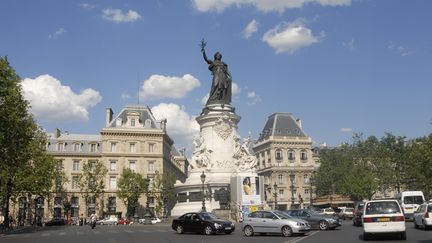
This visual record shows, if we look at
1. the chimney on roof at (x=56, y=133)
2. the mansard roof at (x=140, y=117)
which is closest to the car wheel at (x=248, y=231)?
the mansard roof at (x=140, y=117)

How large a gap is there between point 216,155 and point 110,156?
1903 inches

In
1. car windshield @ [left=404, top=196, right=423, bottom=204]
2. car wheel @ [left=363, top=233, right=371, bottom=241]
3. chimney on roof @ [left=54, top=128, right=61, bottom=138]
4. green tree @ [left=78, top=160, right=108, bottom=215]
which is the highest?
chimney on roof @ [left=54, top=128, right=61, bottom=138]

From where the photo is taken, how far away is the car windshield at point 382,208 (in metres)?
21.2

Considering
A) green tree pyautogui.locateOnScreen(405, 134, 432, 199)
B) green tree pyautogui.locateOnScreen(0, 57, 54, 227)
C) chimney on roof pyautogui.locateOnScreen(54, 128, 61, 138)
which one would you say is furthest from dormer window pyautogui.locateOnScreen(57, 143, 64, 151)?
green tree pyautogui.locateOnScreen(405, 134, 432, 199)

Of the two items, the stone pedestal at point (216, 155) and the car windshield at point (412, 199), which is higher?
the stone pedestal at point (216, 155)

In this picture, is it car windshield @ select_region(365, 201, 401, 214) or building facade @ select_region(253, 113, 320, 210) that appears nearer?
car windshield @ select_region(365, 201, 401, 214)

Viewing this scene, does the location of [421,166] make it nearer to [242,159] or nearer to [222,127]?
[242,159]

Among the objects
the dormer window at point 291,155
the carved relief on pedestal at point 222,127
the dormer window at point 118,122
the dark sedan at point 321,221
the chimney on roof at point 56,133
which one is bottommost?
the dark sedan at point 321,221

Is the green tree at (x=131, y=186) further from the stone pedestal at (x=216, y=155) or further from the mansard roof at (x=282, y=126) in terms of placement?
the mansard roof at (x=282, y=126)

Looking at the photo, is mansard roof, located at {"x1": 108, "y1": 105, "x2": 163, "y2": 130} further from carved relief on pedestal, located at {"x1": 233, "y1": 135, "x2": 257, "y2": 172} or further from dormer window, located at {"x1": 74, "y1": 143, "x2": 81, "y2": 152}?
carved relief on pedestal, located at {"x1": 233, "y1": 135, "x2": 257, "y2": 172}

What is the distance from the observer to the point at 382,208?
21.4 meters

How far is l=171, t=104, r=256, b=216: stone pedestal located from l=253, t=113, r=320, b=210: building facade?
63.5m

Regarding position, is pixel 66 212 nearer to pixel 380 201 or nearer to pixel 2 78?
pixel 2 78

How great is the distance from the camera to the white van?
20.9m
